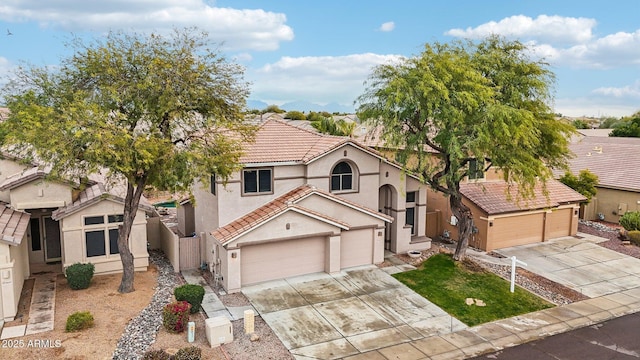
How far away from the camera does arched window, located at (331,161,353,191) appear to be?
2197 cm

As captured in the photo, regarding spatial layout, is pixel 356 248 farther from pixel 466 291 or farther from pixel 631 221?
pixel 631 221

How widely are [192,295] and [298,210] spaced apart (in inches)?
210

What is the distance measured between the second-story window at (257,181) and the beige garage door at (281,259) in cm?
246

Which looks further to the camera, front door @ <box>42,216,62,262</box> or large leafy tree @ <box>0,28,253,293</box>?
front door @ <box>42,216,62,262</box>

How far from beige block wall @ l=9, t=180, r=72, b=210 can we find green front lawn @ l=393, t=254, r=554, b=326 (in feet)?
45.7

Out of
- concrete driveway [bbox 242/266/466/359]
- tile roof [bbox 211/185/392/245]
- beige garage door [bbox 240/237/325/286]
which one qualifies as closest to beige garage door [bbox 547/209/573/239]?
tile roof [bbox 211/185/392/245]

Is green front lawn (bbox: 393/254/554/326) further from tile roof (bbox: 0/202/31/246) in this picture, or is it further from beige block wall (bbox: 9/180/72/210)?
tile roof (bbox: 0/202/31/246)

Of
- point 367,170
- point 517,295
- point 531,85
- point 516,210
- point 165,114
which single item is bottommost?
point 517,295

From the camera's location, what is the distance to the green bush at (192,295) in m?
16.1

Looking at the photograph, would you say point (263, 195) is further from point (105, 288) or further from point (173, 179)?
point (105, 288)

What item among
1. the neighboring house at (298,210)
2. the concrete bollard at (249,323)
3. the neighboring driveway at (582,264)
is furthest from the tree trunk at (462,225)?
the concrete bollard at (249,323)

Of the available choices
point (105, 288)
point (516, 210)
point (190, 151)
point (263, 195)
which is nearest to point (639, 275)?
point (516, 210)

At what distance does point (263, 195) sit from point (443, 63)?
9111mm

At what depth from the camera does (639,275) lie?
21391 millimetres
